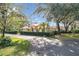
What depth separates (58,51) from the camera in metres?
2.13

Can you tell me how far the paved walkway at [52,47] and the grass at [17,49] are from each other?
0.05 metres

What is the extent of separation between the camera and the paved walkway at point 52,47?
2.13 meters

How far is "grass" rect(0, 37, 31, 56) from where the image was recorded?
2.14 metres

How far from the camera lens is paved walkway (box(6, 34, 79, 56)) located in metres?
2.13

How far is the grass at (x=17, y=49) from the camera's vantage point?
84.2 inches

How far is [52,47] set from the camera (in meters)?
2.15

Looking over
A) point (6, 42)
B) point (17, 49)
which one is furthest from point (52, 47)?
point (6, 42)

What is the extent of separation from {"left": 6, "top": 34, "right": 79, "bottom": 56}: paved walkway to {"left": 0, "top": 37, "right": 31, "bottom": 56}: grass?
0.05 meters

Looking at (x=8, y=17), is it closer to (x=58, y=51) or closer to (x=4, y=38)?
(x=4, y=38)

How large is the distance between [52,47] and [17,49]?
375 millimetres

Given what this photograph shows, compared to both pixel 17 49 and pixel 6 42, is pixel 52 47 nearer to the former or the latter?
pixel 17 49

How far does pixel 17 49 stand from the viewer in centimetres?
215

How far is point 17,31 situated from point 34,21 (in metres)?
0.22

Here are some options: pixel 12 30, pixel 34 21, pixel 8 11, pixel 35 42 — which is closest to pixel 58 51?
pixel 35 42
